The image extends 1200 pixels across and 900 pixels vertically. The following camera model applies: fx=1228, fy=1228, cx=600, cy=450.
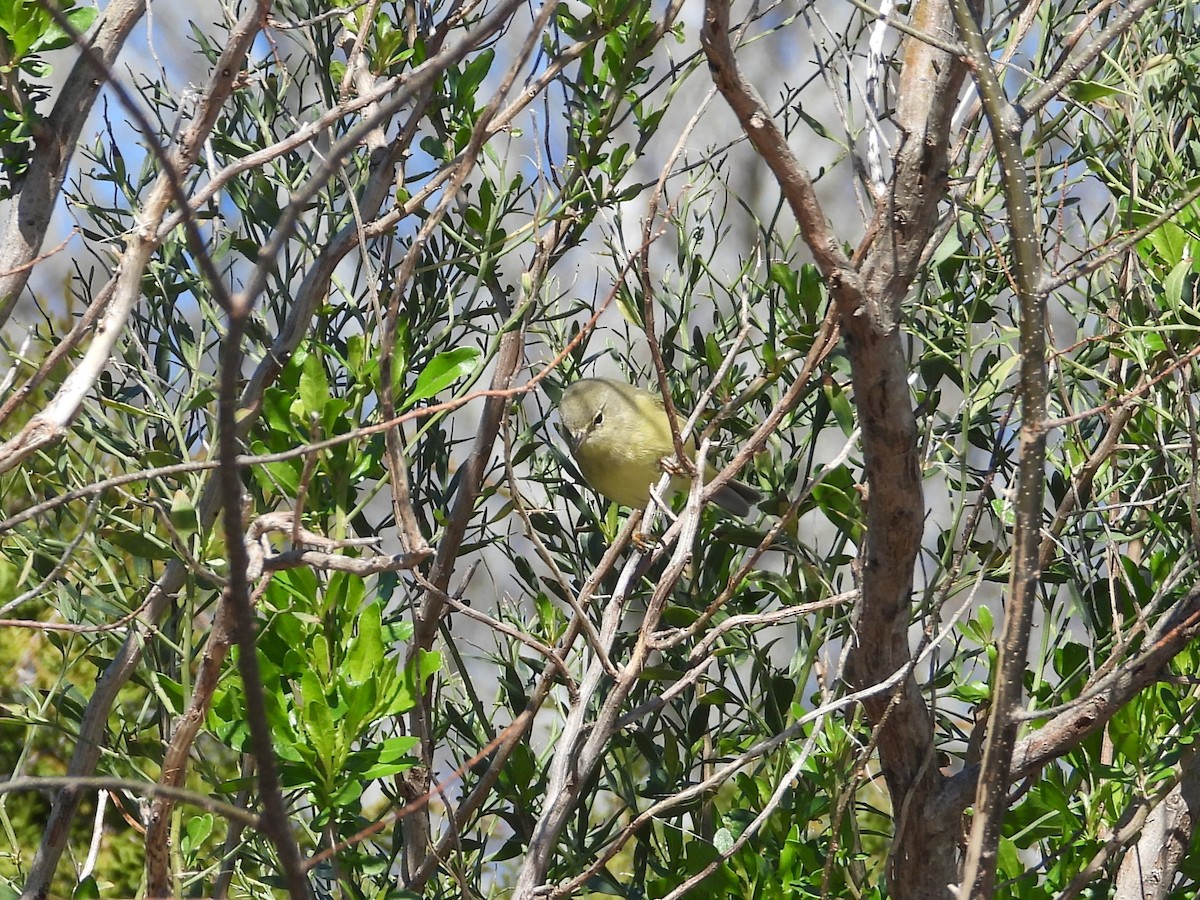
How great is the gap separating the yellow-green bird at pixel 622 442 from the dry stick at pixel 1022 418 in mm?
1074

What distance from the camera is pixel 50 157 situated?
1704 millimetres

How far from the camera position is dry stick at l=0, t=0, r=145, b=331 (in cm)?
165

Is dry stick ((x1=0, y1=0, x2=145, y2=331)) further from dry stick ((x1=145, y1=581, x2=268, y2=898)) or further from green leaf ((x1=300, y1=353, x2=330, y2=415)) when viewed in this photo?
dry stick ((x1=145, y1=581, x2=268, y2=898))

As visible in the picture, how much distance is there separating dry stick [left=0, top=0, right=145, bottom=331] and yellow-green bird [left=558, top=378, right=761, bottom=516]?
98cm

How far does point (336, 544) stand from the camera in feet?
3.97

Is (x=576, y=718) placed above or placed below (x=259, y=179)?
below

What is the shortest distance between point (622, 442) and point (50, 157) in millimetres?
1293

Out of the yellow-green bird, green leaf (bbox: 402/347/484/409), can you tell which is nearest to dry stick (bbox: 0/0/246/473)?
green leaf (bbox: 402/347/484/409)

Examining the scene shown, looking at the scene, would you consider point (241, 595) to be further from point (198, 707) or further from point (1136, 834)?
point (1136, 834)

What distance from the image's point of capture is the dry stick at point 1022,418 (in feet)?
3.10

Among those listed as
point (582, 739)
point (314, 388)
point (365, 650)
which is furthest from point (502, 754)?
point (314, 388)

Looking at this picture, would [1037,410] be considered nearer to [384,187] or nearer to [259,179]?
[384,187]

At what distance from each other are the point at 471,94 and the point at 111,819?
240 cm

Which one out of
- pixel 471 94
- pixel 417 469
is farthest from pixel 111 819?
pixel 471 94
